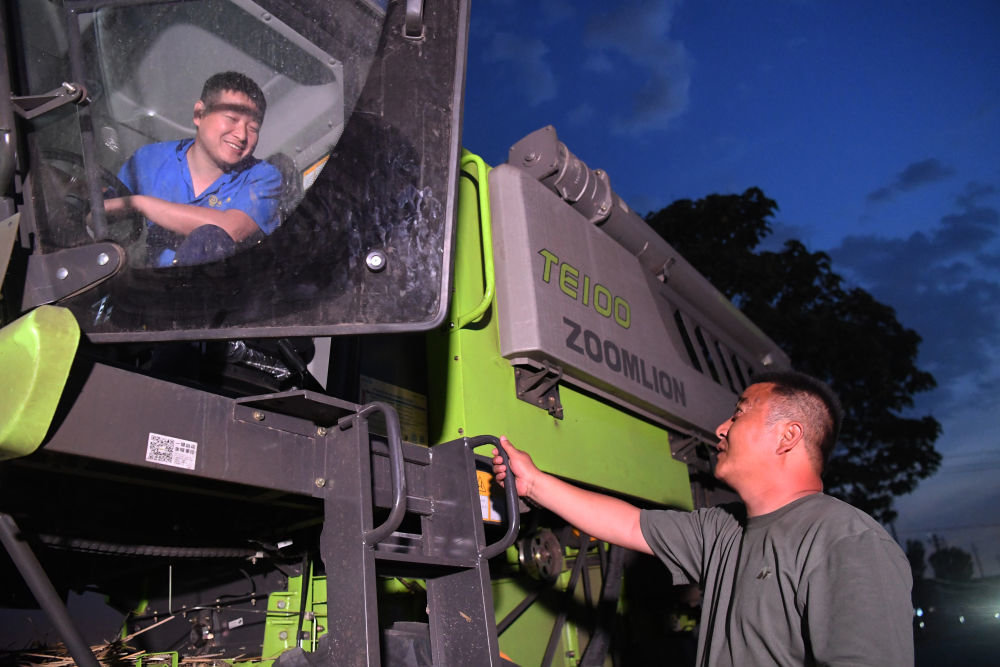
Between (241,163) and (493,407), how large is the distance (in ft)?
4.29

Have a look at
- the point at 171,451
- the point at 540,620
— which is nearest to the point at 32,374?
the point at 171,451

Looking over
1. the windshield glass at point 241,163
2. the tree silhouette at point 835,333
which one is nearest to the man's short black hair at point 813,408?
the windshield glass at point 241,163

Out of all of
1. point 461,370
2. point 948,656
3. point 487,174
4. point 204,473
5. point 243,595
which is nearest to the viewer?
point 204,473

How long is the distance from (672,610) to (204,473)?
3.25 m

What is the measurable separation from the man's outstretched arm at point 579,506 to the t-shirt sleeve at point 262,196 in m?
1.13

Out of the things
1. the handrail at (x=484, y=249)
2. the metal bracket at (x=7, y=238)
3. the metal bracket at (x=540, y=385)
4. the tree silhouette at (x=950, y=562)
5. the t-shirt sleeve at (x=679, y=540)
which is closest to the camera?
the metal bracket at (x=7, y=238)

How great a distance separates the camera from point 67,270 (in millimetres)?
1643

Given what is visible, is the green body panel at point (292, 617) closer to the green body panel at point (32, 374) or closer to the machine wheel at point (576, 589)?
the machine wheel at point (576, 589)

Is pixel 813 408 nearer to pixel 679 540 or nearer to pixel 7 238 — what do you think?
pixel 679 540

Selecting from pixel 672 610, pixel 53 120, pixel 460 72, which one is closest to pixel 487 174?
pixel 460 72

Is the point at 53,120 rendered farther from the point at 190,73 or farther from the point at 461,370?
the point at 461,370

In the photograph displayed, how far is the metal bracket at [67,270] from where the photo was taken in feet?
5.34

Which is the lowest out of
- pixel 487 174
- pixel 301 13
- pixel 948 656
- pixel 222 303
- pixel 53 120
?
pixel 948 656

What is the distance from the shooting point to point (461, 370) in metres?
2.73
